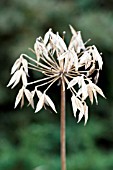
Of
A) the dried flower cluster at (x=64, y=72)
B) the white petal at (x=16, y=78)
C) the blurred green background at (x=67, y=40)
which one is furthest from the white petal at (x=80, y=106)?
the blurred green background at (x=67, y=40)

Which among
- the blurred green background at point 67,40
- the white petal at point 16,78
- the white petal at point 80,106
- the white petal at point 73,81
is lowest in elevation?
the white petal at point 80,106

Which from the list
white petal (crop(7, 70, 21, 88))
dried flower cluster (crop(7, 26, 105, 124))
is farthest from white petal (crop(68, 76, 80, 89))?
white petal (crop(7, 70, 21, 88))

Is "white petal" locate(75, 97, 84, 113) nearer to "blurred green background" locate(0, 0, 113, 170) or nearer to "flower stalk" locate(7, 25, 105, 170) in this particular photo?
"flower stalk" locate(7, 25, 105, 170)

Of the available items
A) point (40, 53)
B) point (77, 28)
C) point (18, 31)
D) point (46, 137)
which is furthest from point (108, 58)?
point (40, 53)

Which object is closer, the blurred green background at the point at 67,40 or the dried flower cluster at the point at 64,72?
the dried flower cluster at the point at 64,72

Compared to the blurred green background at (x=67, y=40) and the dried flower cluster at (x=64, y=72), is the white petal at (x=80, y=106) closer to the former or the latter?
the dried flower cluster at (x=64, y=72)

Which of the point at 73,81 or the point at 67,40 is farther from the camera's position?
the point at 67,40

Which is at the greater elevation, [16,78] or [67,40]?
[67,40]

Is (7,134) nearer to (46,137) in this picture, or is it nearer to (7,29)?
(46,137)

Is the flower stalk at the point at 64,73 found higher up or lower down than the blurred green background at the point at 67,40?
lower down

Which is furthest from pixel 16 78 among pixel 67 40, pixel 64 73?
pixel 67 40

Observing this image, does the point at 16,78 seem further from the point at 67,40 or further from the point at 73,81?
the point at 67,40
